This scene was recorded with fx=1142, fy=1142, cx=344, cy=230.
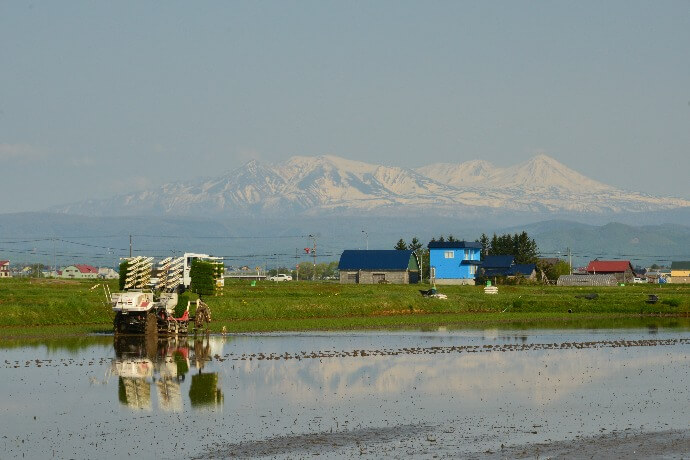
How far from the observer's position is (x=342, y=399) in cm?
3647

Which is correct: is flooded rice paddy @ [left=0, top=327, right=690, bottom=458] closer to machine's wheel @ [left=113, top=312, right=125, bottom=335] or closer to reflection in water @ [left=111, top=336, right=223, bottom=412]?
reflection in water @ [left=111, top=336, right=223, bottom=412]

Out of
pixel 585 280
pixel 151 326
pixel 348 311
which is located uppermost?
pixel 151 326

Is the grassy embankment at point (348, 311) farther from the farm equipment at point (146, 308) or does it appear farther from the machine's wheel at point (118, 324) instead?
the machine's wheel at point (118, 324)

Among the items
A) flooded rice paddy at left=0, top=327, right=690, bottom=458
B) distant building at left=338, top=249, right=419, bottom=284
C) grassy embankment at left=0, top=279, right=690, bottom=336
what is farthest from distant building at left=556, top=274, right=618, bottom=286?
flooded rice paddy at left=0, top=327, right=690, bottom=458

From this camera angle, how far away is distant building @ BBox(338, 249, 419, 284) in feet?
555

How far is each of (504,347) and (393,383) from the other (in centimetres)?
1688

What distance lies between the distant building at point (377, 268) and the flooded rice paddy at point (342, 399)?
11079cm

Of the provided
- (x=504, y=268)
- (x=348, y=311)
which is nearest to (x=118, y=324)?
(x=348, y=311)

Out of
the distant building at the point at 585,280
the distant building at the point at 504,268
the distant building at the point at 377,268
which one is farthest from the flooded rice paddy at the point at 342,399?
the distant building at the point at 585,280

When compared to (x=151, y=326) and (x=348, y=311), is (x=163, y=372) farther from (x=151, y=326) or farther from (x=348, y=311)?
(x=348, y=311)

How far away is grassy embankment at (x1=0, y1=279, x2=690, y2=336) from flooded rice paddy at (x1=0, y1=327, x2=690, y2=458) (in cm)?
1068

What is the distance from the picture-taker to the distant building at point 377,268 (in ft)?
555

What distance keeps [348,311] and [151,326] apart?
80.3ft

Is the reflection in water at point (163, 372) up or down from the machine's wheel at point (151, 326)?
down
